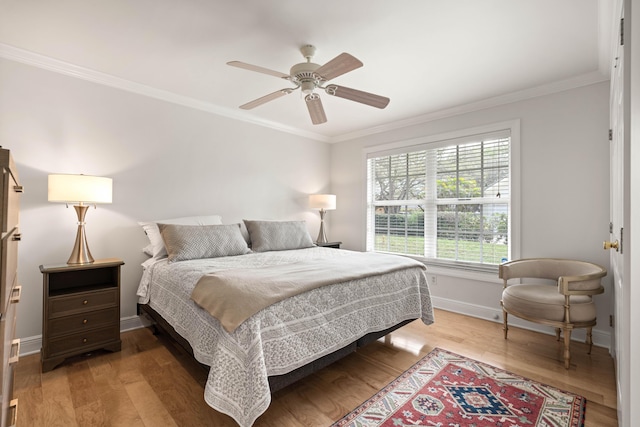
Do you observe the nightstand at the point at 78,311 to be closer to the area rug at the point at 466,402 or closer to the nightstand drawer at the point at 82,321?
the nightstand drawer at the point at 82,321

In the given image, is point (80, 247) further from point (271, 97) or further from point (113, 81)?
point (271, 97)

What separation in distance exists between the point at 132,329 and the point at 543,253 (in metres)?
4.25

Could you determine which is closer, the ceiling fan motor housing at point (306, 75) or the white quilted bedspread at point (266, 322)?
the white quilted bedspread at point (266, 322)

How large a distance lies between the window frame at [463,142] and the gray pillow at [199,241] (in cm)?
224

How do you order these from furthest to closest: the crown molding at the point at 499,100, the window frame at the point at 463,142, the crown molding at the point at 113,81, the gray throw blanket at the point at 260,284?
the window frame at the point at 463,142
the crown molding at the point at 499,100
the crown molding at the point at 113,81
the gray throw blanket at the point at 260,284

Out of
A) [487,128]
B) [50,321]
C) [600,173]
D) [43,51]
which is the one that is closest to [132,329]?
[50,321]

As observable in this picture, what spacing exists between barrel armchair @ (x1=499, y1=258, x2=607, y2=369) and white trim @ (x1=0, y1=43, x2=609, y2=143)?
170 cm

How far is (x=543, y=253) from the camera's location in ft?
10.2

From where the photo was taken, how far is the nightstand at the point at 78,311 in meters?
2.27

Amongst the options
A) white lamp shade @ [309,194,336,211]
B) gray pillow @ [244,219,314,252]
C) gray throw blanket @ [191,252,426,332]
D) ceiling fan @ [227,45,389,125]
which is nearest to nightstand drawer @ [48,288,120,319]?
gray throw blanket @ [191,252,426,332]

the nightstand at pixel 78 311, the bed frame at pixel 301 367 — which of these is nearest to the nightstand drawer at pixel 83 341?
the nightstand at pixel 78 311

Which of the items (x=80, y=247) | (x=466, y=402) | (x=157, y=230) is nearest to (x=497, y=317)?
(x=466, y=402)

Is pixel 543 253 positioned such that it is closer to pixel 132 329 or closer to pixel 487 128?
pixel 487 128

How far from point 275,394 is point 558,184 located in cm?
321
